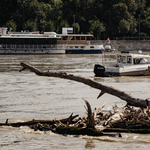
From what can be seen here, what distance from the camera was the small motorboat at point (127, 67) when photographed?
3428cm

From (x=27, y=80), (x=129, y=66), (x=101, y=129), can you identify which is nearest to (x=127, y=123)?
(x=101, y=129)

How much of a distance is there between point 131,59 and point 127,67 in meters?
0.73

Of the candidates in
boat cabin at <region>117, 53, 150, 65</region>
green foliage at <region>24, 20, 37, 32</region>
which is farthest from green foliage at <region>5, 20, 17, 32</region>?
boat cabin at <region>117, 53, 150, 65</region>

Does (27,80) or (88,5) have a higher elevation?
(88,5)

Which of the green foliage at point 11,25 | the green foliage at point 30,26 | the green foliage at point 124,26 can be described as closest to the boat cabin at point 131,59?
the green foliage at point 124,26

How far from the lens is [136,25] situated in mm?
109062

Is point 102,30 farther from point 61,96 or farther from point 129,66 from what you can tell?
point 61,96

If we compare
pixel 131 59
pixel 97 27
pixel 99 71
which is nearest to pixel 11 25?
pixel 97 27

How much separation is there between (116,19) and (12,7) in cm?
2566

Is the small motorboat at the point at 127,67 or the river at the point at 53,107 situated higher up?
the small motorboat at the point at 127,67

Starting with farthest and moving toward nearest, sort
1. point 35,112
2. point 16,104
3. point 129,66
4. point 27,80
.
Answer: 1. point 129,66
2. point 27,80
3. point 16,104
4. point 35,112

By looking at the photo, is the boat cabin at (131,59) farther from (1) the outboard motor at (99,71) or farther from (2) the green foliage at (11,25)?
(2) the green foliage at (11,25)

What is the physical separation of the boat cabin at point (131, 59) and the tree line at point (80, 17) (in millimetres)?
67570

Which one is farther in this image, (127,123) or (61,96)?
(61,96)
